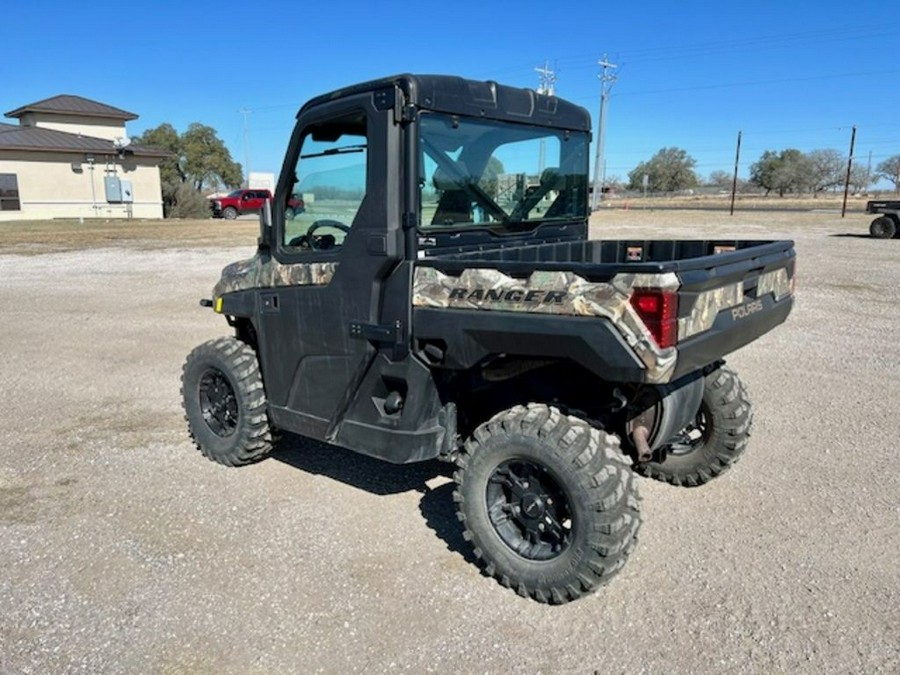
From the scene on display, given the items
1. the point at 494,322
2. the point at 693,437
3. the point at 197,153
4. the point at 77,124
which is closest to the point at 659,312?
the point at 494,322

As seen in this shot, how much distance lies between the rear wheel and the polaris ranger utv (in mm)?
23126

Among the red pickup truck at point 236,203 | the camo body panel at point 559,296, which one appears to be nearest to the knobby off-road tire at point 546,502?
the camo body panel at point 559,296

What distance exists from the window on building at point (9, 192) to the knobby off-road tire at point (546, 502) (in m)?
37.1

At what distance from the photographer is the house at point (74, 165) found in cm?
3378

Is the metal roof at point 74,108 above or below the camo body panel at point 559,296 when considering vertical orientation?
above

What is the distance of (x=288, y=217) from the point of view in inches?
165

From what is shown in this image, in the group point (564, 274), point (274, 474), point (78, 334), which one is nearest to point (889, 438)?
point (564, 274)

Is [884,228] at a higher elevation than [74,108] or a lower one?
lower

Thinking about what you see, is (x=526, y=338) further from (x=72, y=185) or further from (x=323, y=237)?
(x=72, y=185)

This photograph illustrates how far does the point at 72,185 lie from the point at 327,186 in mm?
36708

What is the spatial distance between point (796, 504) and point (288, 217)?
341cm

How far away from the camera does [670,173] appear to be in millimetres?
96000

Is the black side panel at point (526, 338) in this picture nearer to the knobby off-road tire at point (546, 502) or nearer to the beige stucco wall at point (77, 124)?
the knobby off-road tire at point (546, 502)

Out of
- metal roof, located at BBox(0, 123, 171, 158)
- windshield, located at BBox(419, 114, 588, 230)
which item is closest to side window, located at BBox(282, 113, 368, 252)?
windshield, located at BBox(419, 114, 588, 230)
